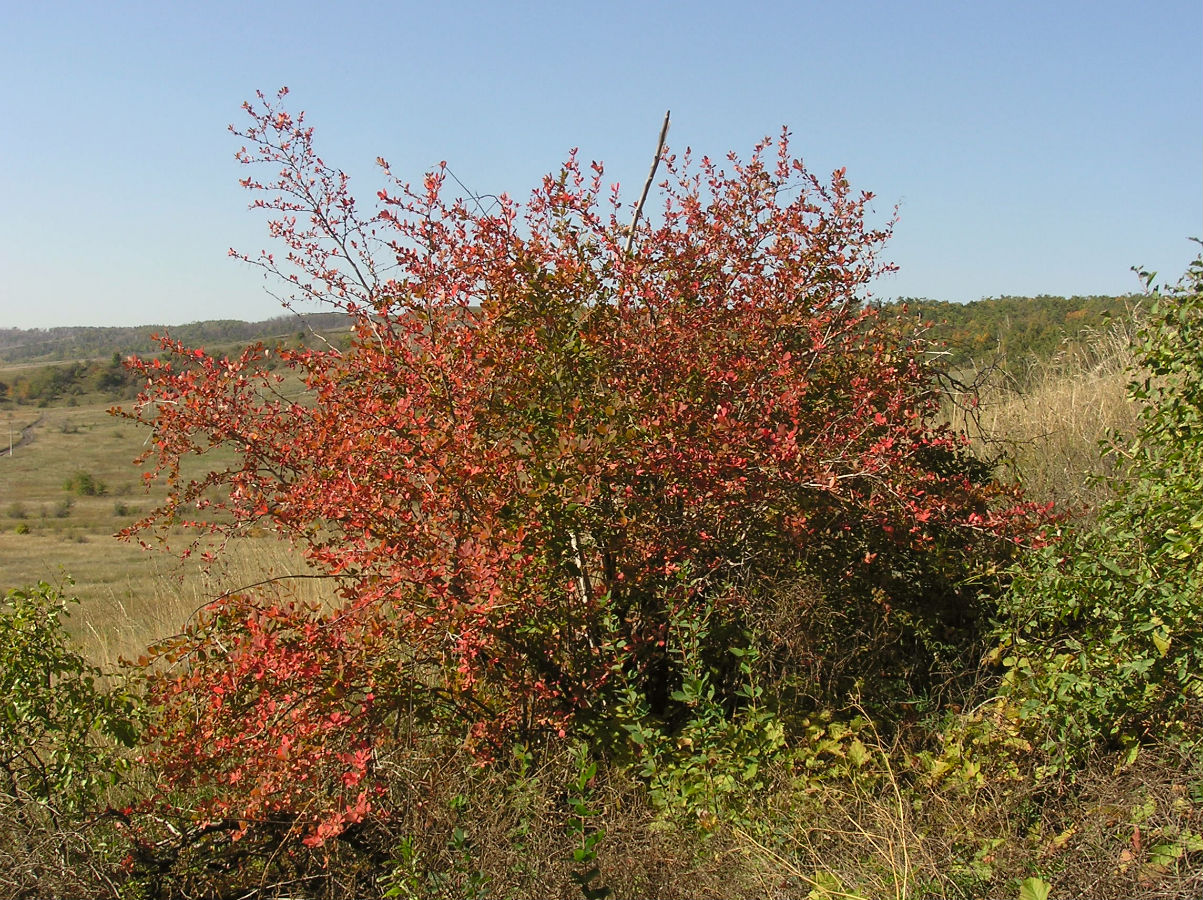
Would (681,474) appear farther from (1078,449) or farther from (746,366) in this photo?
(1078,449)

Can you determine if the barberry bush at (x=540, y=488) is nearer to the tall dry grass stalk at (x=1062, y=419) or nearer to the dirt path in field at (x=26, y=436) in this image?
the tall dry grass stalk at (x=1062, y=419)

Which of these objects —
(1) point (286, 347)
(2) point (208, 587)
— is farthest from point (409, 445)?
(2) point (208, 587)

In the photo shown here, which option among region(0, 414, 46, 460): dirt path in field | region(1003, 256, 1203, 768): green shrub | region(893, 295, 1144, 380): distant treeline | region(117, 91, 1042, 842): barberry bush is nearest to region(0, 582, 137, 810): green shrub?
region(117, 91, 1042, 842): barberry bush

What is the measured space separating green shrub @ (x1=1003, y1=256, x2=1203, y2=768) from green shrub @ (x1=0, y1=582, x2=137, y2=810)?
11.7 ft

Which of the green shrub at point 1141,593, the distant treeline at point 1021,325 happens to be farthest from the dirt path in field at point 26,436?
the green shrub at point 1141,593

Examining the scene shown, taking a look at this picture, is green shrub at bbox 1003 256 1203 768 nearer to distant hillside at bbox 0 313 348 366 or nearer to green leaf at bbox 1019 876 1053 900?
green leaf at bbox 1019 876 1053 900

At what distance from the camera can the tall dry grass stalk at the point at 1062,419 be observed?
248 inches

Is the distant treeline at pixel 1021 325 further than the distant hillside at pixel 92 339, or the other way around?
the distant hillside at pixel 92 339

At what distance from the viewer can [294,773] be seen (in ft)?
10.4

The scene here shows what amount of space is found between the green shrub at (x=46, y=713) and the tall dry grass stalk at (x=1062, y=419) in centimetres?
444

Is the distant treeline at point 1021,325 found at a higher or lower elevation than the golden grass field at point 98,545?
higher

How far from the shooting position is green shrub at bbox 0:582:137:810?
11.9 feet

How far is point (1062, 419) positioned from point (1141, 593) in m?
5.52

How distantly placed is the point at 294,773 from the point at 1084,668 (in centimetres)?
276
